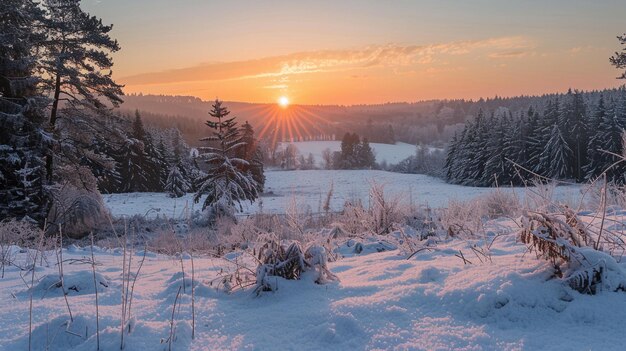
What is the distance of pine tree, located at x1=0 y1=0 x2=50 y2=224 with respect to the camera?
14.7m

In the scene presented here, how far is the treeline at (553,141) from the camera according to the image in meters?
42.2

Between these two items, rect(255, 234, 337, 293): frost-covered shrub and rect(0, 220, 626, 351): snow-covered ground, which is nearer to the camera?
rect(0, 220, 626, 351): snow-covered ground

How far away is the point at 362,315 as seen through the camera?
239 cm

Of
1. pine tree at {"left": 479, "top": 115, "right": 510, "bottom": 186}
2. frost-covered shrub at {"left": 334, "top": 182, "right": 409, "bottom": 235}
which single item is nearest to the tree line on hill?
frost-covered shrub at {"left": 334, "top": 182, "right": 409, "bottom": 235}

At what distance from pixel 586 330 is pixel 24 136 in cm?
1800

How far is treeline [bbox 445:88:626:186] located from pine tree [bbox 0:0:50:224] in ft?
129

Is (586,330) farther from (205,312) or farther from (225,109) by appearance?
(225,109)

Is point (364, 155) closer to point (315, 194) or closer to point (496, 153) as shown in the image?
point (496, 153)

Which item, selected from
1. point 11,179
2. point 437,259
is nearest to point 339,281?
point 437,259

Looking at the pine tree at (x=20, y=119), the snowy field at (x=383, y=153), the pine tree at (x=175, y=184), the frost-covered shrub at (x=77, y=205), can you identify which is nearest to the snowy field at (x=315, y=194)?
the pine tree at (x=175, y=184)

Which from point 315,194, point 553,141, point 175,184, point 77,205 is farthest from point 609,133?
point 77,205

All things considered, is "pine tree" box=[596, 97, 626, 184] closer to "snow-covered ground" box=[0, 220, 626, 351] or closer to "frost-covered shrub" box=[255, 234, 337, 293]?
"snow-covered ground" box=[0, 220, 626, 351]

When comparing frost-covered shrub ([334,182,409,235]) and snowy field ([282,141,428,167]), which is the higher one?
frost-covered shrub ([334,182,409,235])

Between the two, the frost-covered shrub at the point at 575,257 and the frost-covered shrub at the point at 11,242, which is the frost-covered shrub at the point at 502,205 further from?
the frost-covered shrub at the point at 11,242
